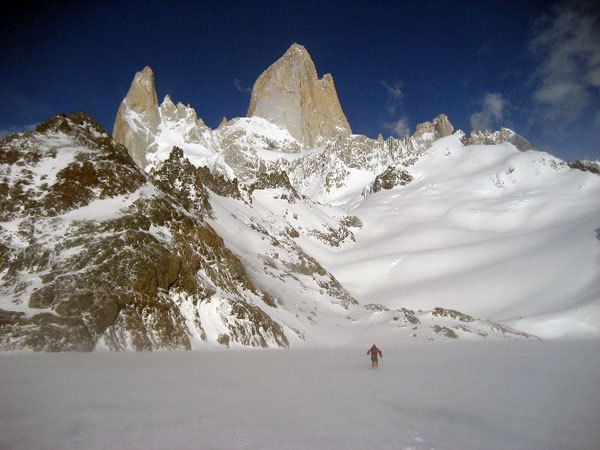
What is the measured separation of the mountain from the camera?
1020 inches

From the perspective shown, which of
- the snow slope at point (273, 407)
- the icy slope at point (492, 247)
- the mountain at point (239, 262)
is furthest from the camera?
the icy slope at point (492, 247)

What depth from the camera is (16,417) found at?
30.8 feet

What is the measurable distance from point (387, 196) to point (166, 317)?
14145cm

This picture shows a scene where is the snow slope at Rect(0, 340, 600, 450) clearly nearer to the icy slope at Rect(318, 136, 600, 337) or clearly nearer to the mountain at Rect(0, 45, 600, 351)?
the mountain at Rect(0, 45, 600, 351)

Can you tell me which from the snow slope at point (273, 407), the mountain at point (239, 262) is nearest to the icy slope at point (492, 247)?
the mountain at point (239, 262)

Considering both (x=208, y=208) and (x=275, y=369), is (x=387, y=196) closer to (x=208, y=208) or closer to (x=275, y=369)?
(x=208, y=208)

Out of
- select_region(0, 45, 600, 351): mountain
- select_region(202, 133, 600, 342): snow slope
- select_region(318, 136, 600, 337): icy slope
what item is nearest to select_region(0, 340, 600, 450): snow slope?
select_region(0, 45, 600, 351): mountain

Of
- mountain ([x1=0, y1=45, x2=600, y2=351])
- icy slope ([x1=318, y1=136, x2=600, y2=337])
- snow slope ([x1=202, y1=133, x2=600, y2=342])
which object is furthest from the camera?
icy slope ([x1=318, y1=136, x2=600, y2=337])

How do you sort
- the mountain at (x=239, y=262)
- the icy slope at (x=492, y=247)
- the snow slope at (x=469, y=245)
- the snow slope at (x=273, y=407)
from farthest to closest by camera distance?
1. the icy slope at (x=492, y=247)
2. the snow slope at (x=469, y=245)
3. the mountain at (x=239, y=262)
4. the snow slope at (x=273, y=407)

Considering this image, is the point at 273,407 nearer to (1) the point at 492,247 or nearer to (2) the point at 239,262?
(2) the point at 239,262

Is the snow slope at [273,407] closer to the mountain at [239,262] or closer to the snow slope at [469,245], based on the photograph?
the mountain at [239,262]

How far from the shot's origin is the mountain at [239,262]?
25.9 meters

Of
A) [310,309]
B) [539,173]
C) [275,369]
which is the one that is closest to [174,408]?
[275,369]

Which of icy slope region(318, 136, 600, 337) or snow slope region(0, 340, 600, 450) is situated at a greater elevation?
icy slope region(318, 136, 600, 337)
